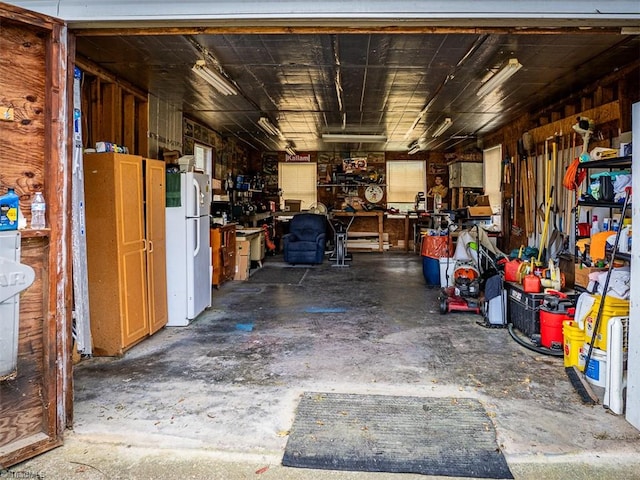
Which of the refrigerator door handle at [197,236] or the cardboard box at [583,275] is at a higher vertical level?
the refrigerator door handle at [197,236]

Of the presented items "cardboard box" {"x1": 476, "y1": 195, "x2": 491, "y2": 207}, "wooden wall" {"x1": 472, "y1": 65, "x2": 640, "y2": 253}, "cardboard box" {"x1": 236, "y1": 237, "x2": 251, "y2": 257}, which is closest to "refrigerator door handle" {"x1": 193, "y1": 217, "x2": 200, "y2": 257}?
"cardboard box" {"x1": 236, "y1": 237, "x2": 251, "y2": 257}

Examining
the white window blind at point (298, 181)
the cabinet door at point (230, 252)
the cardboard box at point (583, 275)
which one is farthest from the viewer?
the white window blind at point (298, 181)

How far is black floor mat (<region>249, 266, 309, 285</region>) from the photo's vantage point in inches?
284

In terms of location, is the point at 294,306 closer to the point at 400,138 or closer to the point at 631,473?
the point at 631,473

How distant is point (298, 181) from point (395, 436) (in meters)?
10.2

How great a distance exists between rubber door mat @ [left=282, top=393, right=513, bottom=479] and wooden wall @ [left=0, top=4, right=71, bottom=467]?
131 centimetres

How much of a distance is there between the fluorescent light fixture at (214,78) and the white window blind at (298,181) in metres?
6.37

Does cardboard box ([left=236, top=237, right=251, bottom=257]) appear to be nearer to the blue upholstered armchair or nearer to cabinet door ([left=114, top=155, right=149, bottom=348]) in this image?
the blue upholstered armchair

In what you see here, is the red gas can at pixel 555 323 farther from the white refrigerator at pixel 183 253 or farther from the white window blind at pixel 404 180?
the white window blind at pixel 404 180

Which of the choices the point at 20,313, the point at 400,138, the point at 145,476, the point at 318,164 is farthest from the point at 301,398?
the point at 318,164

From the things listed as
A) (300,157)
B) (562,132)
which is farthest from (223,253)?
(300,157)

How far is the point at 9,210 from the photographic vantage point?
7.13 feet

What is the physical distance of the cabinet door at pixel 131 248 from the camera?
3.70 m

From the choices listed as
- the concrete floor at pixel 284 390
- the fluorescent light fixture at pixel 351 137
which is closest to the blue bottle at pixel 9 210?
the concrete floor at pixel 284 390
